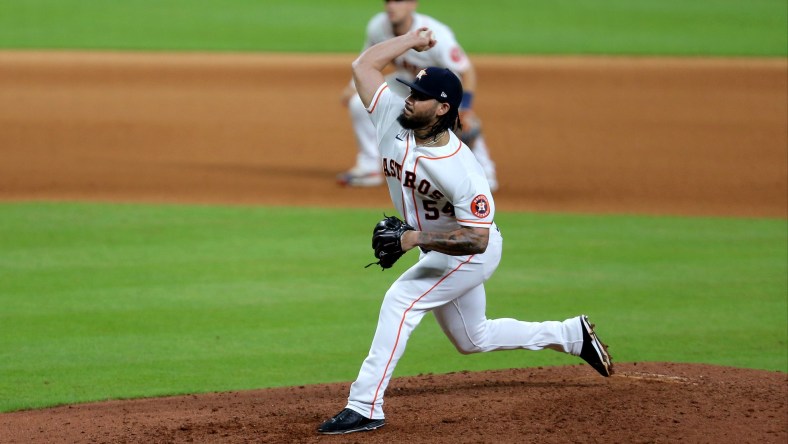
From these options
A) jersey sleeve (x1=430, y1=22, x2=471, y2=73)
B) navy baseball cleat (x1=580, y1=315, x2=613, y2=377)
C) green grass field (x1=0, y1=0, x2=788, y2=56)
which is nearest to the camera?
navy baseball cleat (x1=580, y1=315, x2=613, y2=377)

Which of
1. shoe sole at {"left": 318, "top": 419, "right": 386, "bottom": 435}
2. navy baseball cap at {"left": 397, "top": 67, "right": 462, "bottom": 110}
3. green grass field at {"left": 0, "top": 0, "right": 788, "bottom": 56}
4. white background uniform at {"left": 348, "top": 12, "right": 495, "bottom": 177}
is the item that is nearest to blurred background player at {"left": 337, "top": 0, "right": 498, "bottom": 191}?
white background uniform at {"left": 348, "top": 12, "right": 495, "bottom": 177}

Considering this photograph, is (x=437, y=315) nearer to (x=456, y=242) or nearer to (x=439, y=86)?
(x=456, y=242)

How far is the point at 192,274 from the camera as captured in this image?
9078mm

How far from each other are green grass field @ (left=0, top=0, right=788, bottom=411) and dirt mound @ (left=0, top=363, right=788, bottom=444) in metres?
0.57

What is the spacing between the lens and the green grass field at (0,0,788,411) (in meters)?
7.25

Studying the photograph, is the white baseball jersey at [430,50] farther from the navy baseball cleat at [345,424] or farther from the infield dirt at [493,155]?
the navy baseball cleat at [345,424]

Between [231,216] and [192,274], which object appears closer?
[192,274]

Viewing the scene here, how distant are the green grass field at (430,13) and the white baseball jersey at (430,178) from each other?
699 inches

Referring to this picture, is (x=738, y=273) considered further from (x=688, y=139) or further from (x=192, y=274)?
(x=688, y=139)

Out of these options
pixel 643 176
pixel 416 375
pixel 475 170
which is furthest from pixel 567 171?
pixel 475 170

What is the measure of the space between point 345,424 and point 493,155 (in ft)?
32.3

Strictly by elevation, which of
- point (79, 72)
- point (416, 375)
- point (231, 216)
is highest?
point (79, 72)

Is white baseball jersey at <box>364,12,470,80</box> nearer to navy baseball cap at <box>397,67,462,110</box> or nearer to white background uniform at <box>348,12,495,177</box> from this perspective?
white background uniform at <box>348,12,495,177</box>

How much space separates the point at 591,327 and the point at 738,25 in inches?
886
